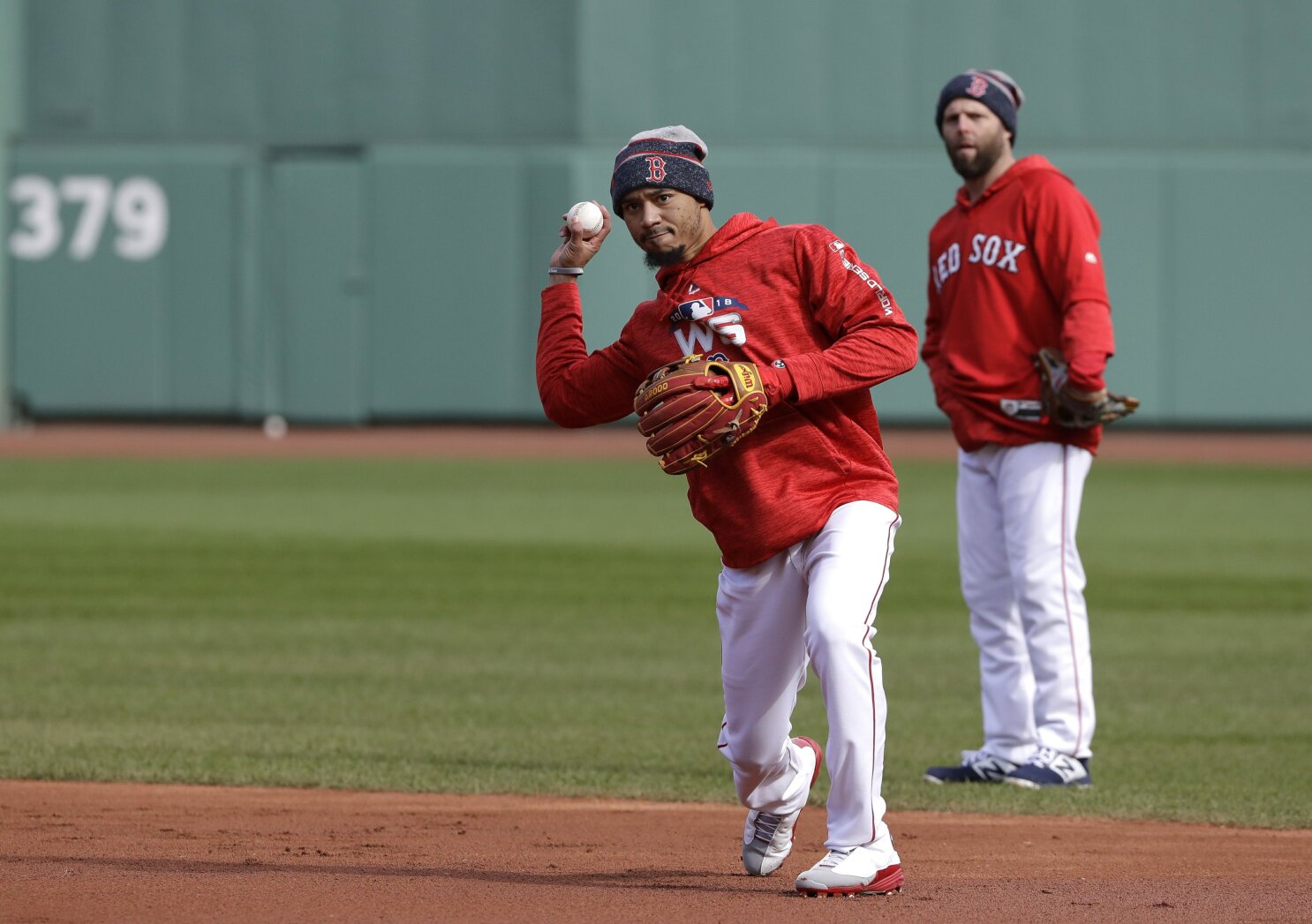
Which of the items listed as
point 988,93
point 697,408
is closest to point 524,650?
point 988,93

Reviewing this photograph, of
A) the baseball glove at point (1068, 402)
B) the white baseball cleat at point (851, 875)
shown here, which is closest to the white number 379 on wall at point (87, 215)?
the baseball glove at point (1068, 402)

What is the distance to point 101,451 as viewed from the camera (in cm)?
2202

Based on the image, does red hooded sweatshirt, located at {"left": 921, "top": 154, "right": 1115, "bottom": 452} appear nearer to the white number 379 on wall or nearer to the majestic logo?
the majestic logo

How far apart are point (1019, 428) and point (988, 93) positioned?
3.49 ft

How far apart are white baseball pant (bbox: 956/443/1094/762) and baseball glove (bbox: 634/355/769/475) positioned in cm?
189

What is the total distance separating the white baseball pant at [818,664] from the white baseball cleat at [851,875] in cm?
3

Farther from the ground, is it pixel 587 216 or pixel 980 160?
pixel 980 160

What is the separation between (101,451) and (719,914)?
19.2 meters

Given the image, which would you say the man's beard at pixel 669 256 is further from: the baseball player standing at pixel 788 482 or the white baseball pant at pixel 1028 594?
the white baseball pant at pixel 1028 594

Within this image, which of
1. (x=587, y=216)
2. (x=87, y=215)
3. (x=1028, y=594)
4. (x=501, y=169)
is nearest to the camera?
(x=587, y=216)

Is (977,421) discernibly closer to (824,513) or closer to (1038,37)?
(824,513)

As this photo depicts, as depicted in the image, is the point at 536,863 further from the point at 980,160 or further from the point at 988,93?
the point at 988,93

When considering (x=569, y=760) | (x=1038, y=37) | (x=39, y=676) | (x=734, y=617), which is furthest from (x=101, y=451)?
(x=734, y=617)

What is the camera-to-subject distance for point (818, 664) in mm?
4117
